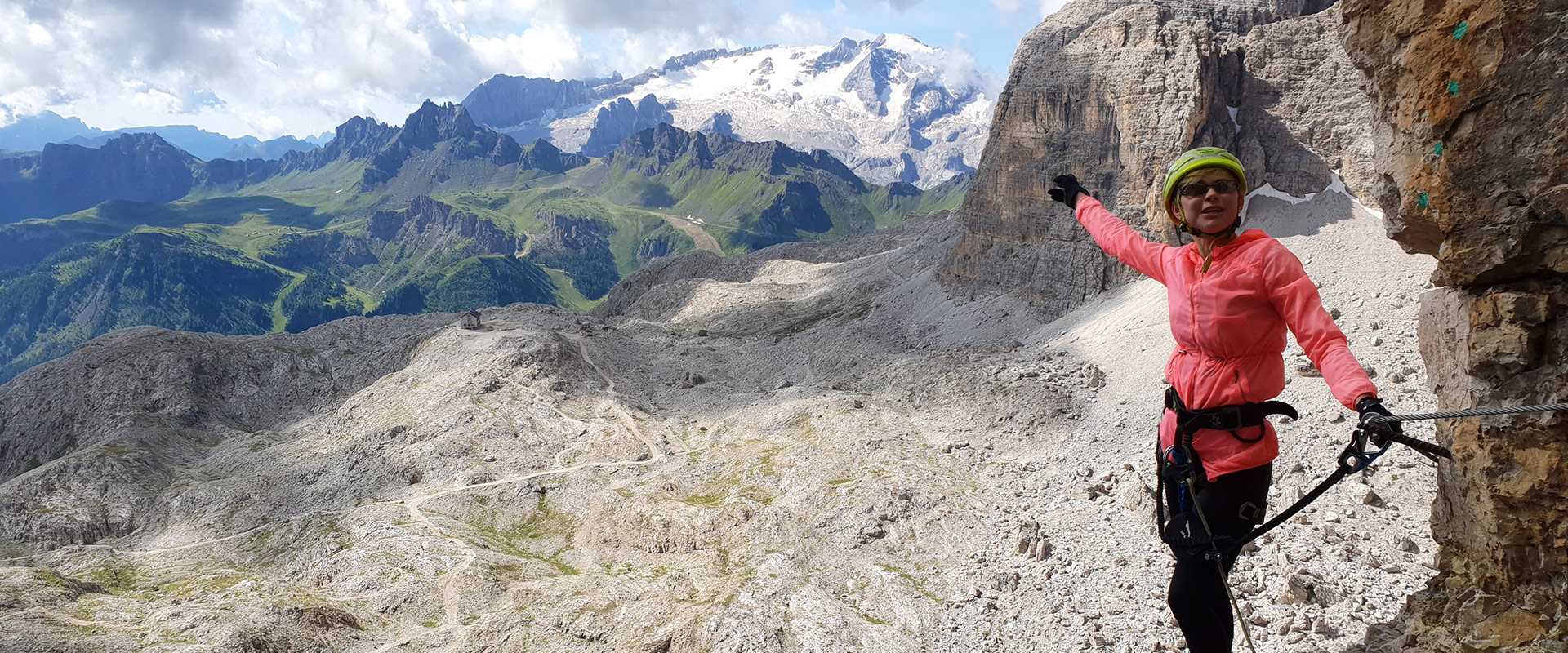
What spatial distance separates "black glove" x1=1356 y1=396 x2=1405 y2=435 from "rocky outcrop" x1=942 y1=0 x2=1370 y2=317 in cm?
4386

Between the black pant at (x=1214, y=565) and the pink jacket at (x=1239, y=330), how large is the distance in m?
0.20

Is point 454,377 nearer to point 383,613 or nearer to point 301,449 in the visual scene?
point 301,449

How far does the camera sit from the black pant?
793cm

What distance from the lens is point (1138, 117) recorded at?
51500 millimetres

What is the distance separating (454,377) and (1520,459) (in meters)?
64.8

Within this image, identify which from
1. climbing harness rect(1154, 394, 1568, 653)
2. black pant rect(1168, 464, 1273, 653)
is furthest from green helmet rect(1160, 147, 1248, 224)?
black pant rect(1168, 464, 1273, 653)

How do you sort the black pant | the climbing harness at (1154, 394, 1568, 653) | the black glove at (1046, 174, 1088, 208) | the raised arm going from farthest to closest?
1. the black glove at (1046, 174, 1088, 208)
2. the raised arm
3. the black pant
4. the climbing harness at (1154, 394, 1568, 653)

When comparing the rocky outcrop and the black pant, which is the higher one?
the rocky outcrop

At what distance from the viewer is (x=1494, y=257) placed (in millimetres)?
6910

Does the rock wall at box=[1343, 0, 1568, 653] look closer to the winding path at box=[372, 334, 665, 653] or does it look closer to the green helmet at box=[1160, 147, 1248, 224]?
the green helmet at box=[1160, 147, 1248, 224]

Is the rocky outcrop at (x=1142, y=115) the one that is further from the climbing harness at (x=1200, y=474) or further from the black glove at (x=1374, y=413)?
the black glove at (x=1374, y=413)

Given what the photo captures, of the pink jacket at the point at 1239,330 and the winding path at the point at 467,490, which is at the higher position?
the pink jacket at the point at 1239,330

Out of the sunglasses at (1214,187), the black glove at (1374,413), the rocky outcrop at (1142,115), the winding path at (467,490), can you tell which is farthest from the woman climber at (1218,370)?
the rocky outcrop at (1142,115)

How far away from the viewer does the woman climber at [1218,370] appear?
7.42 metres
